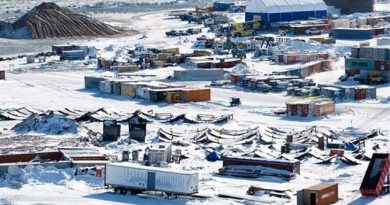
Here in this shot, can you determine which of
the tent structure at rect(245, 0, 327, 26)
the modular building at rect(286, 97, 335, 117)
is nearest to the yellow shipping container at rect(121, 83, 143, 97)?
the modular building at rect(286, 97, 335, 117)

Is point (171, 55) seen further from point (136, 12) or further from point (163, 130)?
point (136, 12)

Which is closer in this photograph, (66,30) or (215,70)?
(215,70)

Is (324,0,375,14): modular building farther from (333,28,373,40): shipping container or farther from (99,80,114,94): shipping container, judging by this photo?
(99,80,114,94): shipping container

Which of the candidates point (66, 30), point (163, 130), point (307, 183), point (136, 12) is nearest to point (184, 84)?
point (163, 130)

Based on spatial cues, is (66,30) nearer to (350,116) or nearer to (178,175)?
(350,116)

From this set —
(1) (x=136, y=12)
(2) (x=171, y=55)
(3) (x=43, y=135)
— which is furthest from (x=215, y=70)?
(1) (x=136, y=12)

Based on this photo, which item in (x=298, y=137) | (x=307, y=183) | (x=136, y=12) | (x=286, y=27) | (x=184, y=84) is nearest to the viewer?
(x=307, y=183)

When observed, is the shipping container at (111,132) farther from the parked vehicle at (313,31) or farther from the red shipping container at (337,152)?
the parked vehicle at (313,31)

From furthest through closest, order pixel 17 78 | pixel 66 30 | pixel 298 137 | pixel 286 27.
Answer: pixel 66 30, pixel 286 27, pixel 17 78, pixel 298 137

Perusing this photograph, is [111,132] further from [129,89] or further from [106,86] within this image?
[106,86]
